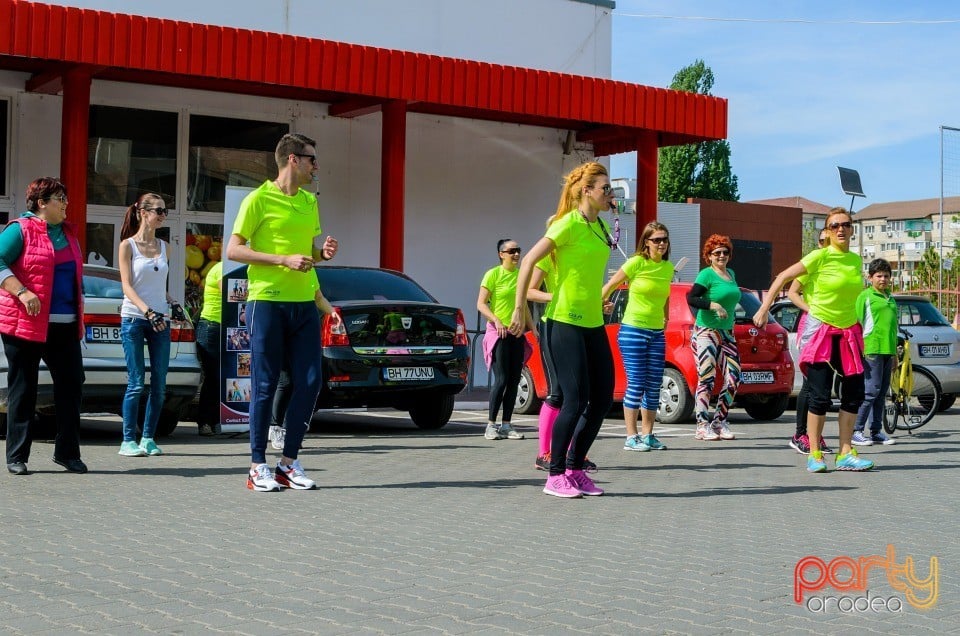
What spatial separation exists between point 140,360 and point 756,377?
7.03m

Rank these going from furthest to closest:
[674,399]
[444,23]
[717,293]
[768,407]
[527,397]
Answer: [444,23] < [527,397] < [768,407] < [674,399] < [717,293]

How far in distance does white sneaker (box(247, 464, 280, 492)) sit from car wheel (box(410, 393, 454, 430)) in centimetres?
507

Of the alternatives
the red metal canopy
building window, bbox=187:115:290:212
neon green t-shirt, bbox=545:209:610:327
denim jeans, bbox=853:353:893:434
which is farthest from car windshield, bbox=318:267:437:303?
building window, bbox=187:115:290:212

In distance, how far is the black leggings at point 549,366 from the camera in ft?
26.2

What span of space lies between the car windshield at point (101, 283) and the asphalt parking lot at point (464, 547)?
60.5 inches

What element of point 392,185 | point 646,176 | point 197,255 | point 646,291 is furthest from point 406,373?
point 646,176

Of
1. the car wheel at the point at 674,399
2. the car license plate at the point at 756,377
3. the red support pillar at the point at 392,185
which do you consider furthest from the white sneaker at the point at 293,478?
the red support pillar at the point at 392,185

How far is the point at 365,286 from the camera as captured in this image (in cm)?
1268

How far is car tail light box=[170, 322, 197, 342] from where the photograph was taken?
11.2m

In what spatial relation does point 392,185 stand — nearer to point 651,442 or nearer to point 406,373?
point 406,373

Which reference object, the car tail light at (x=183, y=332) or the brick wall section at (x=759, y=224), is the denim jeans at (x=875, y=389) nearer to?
the car tail light at (x=183, y=332)

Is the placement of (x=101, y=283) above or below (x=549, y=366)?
above

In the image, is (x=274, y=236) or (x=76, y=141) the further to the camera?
(x=76, y=141)

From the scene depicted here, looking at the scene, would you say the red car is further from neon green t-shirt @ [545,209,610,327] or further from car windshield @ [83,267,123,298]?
neon green t-shirt @ [545,209,610,327]
